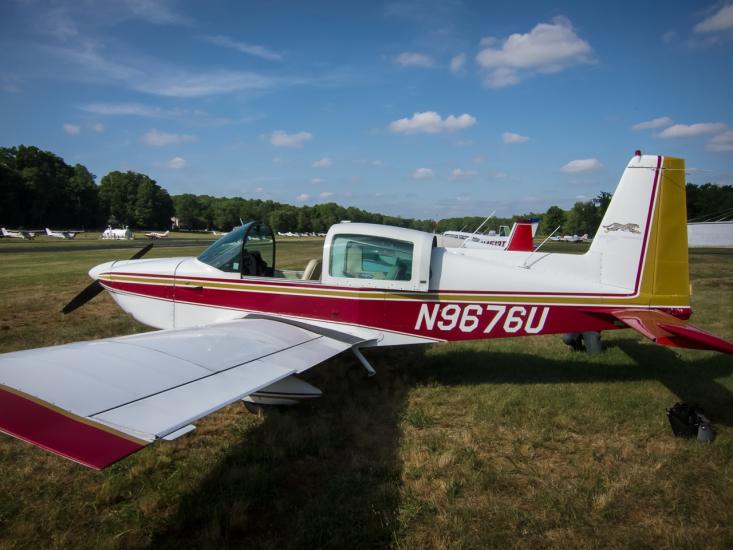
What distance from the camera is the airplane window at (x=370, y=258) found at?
457cm

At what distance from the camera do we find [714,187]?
8044 centimetres

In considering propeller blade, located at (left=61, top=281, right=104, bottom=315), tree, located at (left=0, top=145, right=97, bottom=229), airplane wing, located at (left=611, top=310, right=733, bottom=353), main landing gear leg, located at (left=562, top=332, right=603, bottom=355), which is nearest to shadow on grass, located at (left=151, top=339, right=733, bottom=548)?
main landing gear leg, located at (left=562, top=332, right=603, bottom=355)

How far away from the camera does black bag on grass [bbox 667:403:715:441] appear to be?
3.81m

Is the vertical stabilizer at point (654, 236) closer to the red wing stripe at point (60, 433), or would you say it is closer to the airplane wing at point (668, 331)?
the airplane wing at point (668, 331)

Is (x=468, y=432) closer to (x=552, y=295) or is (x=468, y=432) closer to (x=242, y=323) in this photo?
(x=552, y=295)

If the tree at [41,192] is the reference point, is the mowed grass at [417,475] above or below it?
below

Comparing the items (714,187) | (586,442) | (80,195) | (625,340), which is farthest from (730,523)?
(714,187)

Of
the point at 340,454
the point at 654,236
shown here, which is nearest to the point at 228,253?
the point at 340,454

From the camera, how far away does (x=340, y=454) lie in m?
3.58

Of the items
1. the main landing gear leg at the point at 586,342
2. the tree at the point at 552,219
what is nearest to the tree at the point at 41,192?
the main landing gear leg at the point at 586,342

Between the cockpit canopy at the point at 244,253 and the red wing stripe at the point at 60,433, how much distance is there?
3.05 metres

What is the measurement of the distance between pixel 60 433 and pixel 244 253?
11.3 ft

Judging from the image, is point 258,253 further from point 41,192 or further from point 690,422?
point 41,192

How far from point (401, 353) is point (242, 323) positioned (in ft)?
9.93
